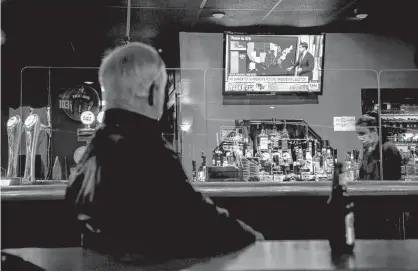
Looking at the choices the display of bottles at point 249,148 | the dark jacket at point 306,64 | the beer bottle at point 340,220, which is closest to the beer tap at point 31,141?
the display of bottles at point 249,148

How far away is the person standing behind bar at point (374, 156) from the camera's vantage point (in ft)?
11.0

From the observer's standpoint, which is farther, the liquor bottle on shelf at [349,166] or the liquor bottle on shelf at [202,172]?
the liquor bottle on shelf at [349,166]

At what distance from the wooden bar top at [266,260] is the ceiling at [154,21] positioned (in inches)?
98.8

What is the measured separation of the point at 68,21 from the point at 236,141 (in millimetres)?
1847

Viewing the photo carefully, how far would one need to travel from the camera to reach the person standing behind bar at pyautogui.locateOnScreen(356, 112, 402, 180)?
11.0 feet

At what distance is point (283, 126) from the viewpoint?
4309 mm

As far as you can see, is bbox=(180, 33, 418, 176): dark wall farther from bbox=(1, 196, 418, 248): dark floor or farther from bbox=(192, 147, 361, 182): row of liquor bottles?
bbox=(1, 196, 418, 248): dark floor

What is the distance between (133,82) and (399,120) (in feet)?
9.86

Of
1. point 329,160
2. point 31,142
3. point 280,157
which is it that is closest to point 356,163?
point 329,160

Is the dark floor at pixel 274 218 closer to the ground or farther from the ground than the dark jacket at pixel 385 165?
closer to the ground

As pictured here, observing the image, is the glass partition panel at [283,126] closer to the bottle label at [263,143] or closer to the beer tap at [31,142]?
the bottle label at [263,143]

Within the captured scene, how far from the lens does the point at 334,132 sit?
4398 mm

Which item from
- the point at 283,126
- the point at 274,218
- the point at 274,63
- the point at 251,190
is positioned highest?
the point at 274,63

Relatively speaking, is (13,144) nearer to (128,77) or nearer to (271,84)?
(128,77)
